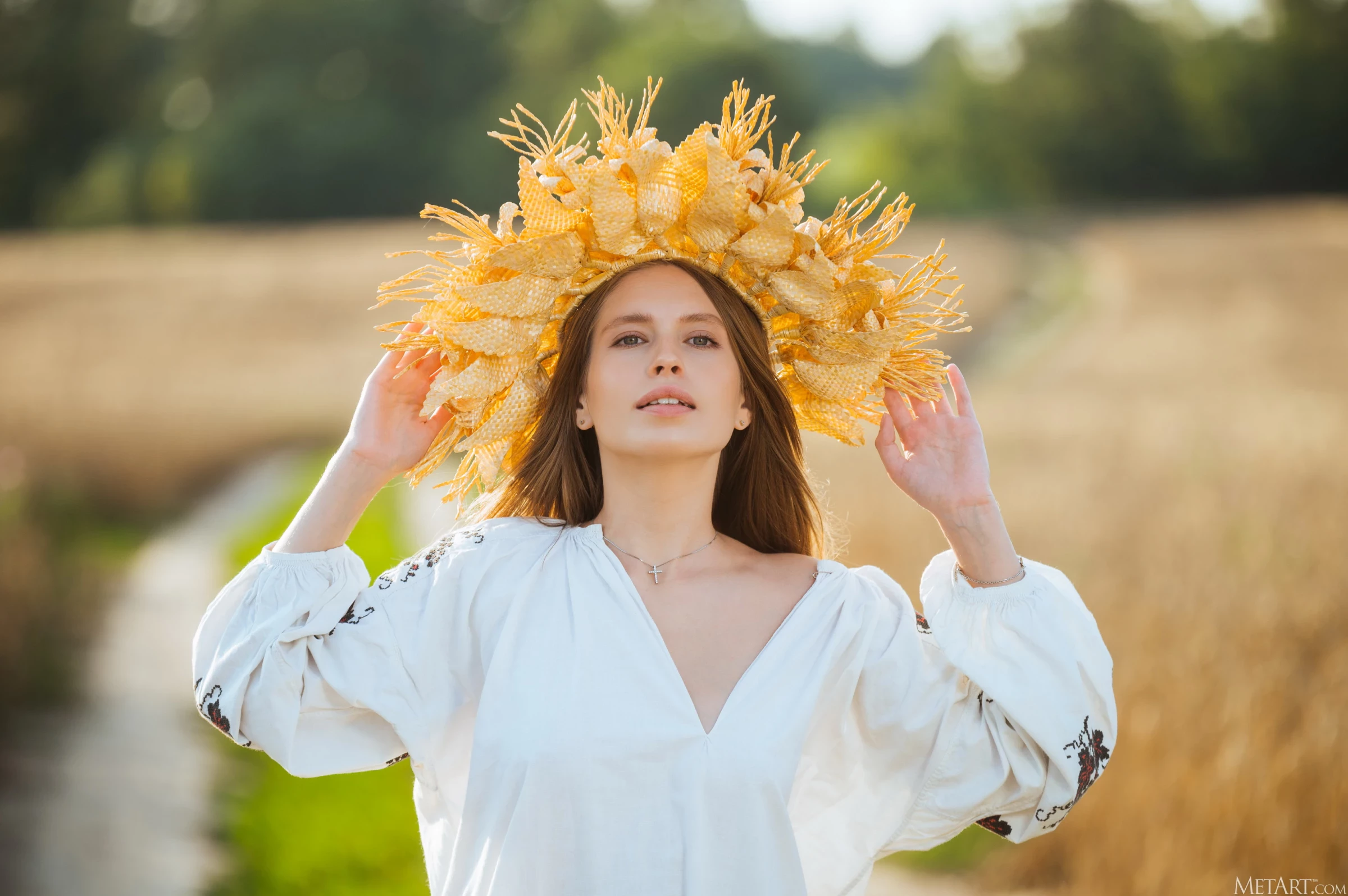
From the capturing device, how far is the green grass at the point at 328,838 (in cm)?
508

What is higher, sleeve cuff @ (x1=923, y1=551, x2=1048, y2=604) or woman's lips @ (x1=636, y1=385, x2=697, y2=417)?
woman's lips @ (x1=636, y1=385, x2=697, y2=417)

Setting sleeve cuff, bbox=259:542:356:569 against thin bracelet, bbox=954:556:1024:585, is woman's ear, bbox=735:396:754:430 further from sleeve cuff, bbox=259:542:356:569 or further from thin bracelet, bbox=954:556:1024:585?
sleeve cuff, bbox=259:542:356:569

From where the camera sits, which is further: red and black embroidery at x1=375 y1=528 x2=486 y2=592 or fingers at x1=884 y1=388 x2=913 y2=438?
fingers at x1=884 y1=388 x2=913 y2=438

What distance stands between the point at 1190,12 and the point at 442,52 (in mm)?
22718

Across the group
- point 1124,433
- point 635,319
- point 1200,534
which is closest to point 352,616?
point 635,319

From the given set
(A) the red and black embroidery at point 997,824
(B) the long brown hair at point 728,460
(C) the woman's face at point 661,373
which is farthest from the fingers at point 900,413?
(A) the red and black embroidery at point 997,824

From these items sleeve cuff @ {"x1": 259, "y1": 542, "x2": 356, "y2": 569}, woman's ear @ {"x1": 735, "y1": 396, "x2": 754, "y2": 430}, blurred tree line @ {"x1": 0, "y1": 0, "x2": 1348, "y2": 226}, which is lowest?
sleeve cuff @ {"x1": 259, "y1": 542, "x2": 356, "y2": 569}

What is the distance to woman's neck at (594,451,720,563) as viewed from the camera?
2529 millimetres

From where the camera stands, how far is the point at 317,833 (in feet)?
18.2

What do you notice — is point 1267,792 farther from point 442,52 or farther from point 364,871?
point 442,52

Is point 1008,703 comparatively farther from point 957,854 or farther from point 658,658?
point 957,854

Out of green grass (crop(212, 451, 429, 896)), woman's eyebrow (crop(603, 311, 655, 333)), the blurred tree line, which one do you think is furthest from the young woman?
the blurred tree line

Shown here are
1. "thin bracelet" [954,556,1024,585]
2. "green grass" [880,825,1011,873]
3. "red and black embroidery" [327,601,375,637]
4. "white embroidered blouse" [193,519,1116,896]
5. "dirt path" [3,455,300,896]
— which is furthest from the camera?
"green grass" [880,825,1011,873]

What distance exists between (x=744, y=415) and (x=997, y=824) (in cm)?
103
